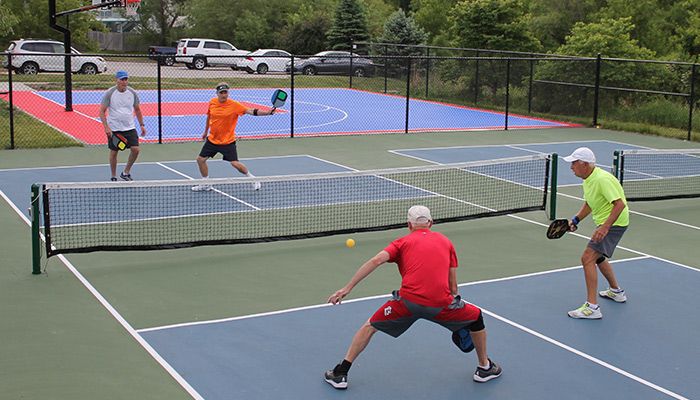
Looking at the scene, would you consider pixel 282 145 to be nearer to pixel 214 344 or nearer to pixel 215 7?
pixel 214 344

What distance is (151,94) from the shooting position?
3675 cm

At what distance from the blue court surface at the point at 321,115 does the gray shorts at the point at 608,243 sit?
16.0 m

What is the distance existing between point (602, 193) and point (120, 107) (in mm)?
9431

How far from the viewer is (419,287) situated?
24.3ft

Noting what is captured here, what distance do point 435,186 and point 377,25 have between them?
143 feet

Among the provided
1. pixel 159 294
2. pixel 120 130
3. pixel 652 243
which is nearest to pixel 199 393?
pixel 159 294

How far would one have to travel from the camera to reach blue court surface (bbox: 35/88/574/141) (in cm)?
2680

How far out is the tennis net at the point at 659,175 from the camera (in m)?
16.3

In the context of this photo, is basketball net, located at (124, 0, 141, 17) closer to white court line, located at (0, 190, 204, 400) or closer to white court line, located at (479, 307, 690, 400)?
white court line, located at (0, 190, 204, 400)

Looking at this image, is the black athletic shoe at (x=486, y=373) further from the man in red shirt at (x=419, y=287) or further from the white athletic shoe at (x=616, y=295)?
the white athletic shoe at (x=616, y=295)

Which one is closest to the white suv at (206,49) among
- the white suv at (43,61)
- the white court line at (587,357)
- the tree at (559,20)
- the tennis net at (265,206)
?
the white suv at (43,61)

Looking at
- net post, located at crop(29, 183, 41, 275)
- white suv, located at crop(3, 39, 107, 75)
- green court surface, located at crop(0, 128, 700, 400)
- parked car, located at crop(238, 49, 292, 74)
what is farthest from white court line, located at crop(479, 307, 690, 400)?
parked car, located at crop(238, 49, 292, 74)

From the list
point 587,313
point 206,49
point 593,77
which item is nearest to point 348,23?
point 206,49

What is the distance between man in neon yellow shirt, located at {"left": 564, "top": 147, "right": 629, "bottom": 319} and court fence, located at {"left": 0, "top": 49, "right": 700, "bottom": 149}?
1445 cm
